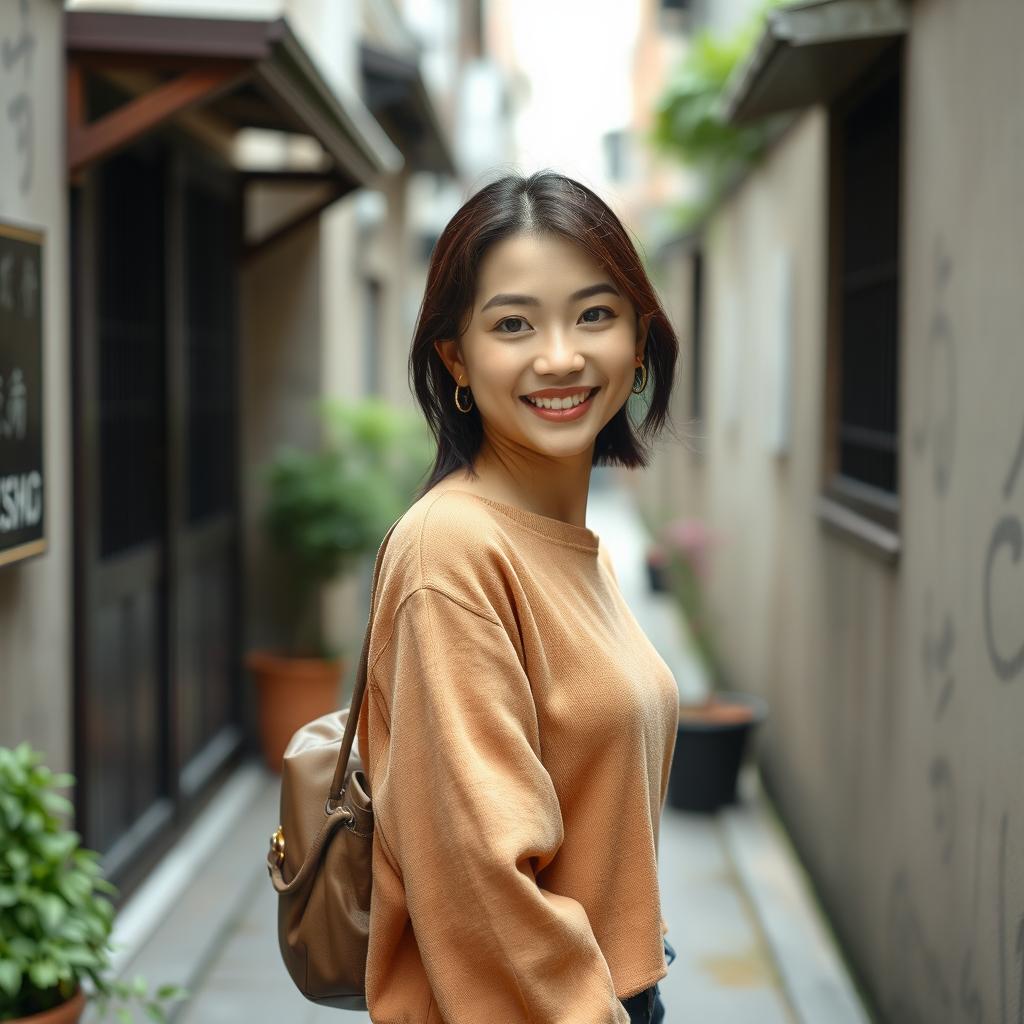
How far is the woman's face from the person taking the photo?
71.6 inches

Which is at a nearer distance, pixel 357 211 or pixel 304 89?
pixel 304 89

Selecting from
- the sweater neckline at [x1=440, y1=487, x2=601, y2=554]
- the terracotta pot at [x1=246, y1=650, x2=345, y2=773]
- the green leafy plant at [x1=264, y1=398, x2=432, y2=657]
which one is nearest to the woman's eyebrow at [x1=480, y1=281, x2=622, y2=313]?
the sweater neckline at [x1=440, y1=487, x2=601, y2=554]

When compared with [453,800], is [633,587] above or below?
below

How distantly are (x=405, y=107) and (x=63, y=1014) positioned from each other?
8071 mm

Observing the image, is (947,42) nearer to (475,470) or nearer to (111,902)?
(475,470)

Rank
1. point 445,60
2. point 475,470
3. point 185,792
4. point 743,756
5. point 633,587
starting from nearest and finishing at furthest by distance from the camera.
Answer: point 475,470 < point 185,792 < point 743,756 < point 633,587 < point 445,60

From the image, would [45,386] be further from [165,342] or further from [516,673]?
[516,673]

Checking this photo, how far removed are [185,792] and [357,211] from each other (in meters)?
4.45

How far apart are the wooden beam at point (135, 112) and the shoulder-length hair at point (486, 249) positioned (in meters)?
2.89

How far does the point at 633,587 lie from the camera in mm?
15469

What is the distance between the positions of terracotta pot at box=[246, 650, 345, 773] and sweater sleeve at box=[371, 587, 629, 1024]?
5652 mm

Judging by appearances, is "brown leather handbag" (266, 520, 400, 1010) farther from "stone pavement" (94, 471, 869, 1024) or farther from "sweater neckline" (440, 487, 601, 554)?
"stone pavement" (94, 471, 869, 1024)

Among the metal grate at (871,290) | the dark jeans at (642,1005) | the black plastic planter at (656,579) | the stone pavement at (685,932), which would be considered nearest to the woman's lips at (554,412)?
the dark jeans at (642,1005)

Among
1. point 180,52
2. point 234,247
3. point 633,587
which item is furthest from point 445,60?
point 180,52
